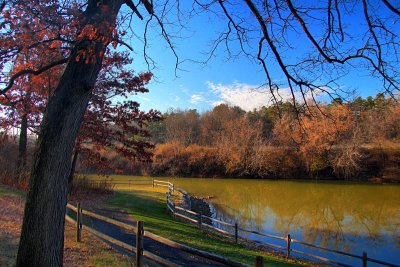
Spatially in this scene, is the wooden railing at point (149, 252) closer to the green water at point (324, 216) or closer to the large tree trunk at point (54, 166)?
the large tree trunk at point (54, 166)

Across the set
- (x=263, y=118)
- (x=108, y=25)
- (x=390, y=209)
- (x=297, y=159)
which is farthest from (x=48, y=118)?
(x=263, y=118)

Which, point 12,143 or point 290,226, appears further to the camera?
point 12,143

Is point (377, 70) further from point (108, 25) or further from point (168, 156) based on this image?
point (168, 156)

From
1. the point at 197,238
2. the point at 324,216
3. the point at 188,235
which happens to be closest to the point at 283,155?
the point at 324,216

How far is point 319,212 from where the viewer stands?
2373 cm

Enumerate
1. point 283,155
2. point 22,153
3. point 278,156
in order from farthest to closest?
point 283,155 < point 278,156 < point 22,153

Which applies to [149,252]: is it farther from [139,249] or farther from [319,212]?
[319,212]

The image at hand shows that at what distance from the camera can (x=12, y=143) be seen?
81.2 ft

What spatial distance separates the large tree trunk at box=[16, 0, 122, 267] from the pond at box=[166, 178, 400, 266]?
12.2 meters

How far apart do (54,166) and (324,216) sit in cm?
2172

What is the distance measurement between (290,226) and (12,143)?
20375 mm

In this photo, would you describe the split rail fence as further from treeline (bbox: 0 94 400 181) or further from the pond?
treeline (bbox: 0 94 400 181)

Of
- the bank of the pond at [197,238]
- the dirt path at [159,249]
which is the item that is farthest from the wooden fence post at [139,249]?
the bank of the pond at [197,238]

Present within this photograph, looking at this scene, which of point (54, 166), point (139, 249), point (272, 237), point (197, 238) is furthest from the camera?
point (272, 237)
